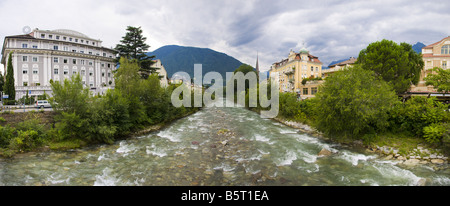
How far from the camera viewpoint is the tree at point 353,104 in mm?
14219

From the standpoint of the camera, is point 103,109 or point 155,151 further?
point 103,109

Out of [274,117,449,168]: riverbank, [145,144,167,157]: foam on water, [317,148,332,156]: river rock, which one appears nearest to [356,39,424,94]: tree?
[274,117,449,168]: riverbank

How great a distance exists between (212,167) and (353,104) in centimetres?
1182

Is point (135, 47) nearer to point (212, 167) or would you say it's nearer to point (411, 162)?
point (212, 167)

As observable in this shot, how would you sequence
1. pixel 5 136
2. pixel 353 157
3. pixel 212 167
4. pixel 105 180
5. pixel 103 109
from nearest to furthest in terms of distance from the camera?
pixel 105 180
pixel 212 167
pixel 353 157
pixel 5 136
pixel 103 109

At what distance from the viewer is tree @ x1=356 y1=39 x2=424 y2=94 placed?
25844 millimetres

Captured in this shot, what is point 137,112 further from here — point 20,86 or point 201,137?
point 20,86

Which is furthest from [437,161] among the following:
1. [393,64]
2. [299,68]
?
[299,68]

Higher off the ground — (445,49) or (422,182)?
(445,49)

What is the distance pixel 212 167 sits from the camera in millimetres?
11172

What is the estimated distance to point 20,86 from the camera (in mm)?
46062

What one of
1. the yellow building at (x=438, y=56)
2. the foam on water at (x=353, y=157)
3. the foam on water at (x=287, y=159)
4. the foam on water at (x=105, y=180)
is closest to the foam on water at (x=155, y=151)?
the foam on water at (x=105, y=180)

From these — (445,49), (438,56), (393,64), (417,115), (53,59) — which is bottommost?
(417,115)

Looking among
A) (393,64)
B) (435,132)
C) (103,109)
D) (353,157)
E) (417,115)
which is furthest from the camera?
(393,64)
